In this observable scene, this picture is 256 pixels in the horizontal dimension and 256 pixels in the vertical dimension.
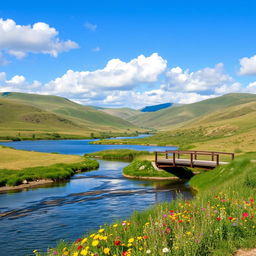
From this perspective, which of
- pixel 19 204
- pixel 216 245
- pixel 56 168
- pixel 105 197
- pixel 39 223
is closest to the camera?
pixel 216 245

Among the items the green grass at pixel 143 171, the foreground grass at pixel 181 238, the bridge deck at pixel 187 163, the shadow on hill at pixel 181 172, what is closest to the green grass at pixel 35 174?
the green grass at pixel 143 171

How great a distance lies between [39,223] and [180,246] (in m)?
18.1

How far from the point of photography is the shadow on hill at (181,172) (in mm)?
49750

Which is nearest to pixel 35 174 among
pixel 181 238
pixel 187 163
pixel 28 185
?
pixel 28 185

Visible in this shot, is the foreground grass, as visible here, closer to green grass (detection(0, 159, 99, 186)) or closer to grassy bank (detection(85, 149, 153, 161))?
green grass (detection(0, 159, 99, 186))

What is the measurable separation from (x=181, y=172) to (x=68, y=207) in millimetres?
25198

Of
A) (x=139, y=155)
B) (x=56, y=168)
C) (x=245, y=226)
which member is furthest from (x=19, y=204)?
(x=139, y=155)

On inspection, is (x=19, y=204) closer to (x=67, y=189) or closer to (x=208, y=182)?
(x=67, y=189)

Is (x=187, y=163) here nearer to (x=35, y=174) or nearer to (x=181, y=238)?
(x=35, y=174)

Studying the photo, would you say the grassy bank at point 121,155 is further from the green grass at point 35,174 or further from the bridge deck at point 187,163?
the bridge deck at point 187,163

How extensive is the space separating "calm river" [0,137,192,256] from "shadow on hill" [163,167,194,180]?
6311mm

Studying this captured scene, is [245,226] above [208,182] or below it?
above

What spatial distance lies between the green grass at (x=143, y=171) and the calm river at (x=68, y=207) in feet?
12.2

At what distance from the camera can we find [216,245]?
10.4 metres
